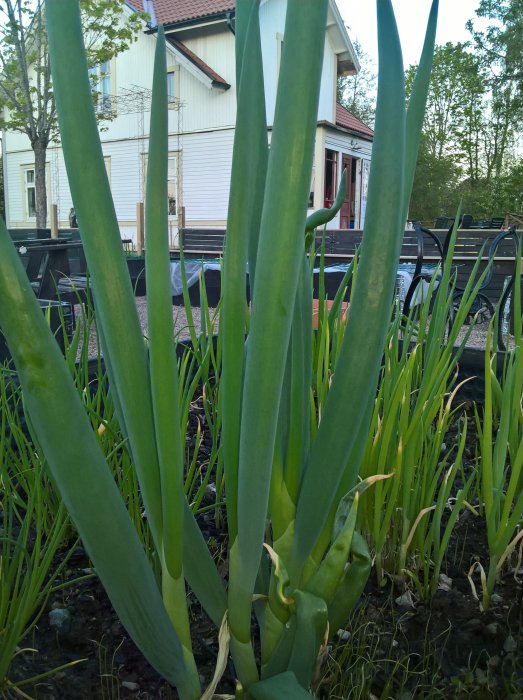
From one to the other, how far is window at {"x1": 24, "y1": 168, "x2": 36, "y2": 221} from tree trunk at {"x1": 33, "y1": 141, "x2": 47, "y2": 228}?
18.4 ft

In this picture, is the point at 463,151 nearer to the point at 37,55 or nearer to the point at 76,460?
the point at 37,55

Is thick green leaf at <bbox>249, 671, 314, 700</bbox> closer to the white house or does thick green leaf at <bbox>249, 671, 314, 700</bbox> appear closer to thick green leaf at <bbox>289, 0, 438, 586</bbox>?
thick green leaf at <bbox>289, 0, 438, 586</bbox>

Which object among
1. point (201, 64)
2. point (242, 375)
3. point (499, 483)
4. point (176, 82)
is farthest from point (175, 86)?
point (242, 375)

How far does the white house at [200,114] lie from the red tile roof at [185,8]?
2 centimetres

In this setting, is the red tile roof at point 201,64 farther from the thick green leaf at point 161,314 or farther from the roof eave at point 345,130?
the thick green leaf at point 161,314

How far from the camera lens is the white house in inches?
485

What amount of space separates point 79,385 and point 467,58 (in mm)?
20823

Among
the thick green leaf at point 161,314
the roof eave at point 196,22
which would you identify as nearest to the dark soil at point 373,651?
the thick green leaf at point 161,314

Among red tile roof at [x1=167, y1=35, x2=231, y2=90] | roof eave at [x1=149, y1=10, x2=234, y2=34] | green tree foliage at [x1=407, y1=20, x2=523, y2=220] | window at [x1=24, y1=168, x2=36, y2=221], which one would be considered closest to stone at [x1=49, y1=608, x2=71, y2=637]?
roof eave at [x1=149, y1=10, x2=234, y2=34]

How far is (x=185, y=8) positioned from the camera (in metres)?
12.9

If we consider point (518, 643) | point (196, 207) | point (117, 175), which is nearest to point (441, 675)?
point (518, 643)

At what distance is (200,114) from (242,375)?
13.7 m

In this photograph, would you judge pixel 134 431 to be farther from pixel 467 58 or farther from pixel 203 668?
pixel 467 58

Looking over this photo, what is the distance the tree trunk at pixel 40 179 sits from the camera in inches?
388
